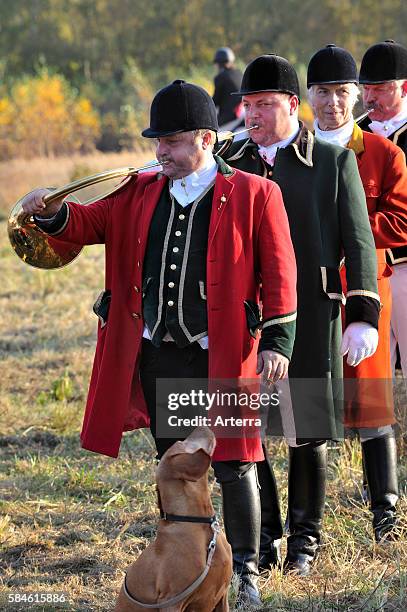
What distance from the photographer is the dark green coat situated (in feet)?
14.8

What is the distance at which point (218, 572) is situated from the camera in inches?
137

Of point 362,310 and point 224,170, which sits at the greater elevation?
point 224,170

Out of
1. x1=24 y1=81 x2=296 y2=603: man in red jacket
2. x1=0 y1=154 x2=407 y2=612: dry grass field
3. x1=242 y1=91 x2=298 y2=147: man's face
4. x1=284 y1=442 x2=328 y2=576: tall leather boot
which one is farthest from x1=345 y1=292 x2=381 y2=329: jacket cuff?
x1=0 y1=154 x2=407 y2=612: dry grass field

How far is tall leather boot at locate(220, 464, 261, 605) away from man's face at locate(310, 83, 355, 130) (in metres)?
1.60

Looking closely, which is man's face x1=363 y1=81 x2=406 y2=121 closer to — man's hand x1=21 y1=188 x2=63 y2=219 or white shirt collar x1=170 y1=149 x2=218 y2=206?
white shirt collar x1=170 y1=149 x2=218 y2=206

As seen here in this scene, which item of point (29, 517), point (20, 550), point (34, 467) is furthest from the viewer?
point (34, 467)

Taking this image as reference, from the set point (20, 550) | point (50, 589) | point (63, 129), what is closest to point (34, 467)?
point (20, 550)

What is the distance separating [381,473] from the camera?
16.8ft

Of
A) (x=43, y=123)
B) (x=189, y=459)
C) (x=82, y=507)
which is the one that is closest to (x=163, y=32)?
(x=43, y=123)

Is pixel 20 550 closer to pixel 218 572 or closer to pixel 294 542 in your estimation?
pixel 294 542

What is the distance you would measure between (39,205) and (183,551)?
4.45ft

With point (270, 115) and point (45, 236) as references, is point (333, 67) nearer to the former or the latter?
point (270, 115)

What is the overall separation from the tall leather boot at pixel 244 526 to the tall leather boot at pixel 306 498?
0.46 m

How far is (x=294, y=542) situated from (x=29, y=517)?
55.3 inches
